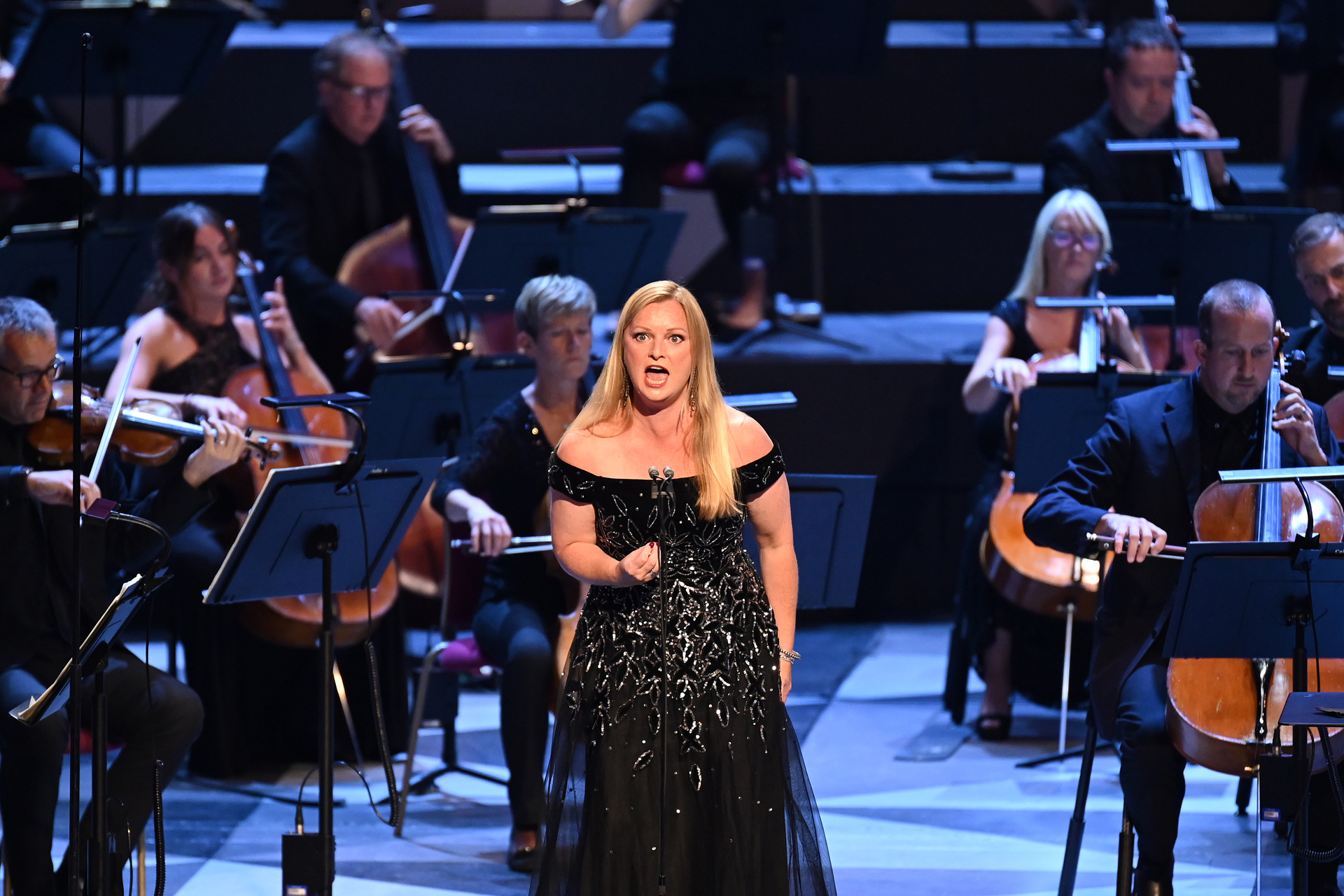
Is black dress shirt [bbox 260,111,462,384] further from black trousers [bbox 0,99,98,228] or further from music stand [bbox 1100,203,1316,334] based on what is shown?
music stand [bbox 1100,203,1316,334]

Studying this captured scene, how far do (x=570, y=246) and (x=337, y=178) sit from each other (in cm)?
80

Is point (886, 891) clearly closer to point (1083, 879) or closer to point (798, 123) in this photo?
point (1083, 879)

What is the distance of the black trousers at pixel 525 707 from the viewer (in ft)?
13.4

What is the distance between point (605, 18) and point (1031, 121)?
214 centimetres

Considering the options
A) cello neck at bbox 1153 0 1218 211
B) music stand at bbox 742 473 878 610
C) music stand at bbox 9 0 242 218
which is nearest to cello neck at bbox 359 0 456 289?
music stand at bbox 9 0 242 218

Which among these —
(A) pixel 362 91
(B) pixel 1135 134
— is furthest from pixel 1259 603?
(A) pixel 362 91

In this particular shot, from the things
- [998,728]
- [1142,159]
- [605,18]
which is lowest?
[998,728]

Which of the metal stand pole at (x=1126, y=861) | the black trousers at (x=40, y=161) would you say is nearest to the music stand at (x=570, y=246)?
the black trousers at (x=40, y=161)

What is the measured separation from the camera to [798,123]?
293 inches

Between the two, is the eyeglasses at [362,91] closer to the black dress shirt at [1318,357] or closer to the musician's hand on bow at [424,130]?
the musician's hand on bow at [424,130]

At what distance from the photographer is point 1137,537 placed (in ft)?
10.9

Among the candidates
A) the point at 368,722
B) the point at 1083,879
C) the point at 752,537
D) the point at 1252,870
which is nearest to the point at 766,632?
the point at 752,537

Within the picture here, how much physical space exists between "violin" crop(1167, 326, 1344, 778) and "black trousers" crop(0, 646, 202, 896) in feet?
6.53

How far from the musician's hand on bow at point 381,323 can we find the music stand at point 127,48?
119 cm
